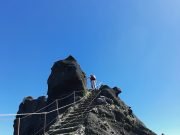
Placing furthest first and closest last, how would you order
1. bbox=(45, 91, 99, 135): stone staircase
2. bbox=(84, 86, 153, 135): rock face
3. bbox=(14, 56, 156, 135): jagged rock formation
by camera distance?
bbox=(14, 56, 156, 135): jagged rock formation, bbox=(84, 86, 153, 135): rock face, bbox=(45, 91, 99, 135): stone staircase

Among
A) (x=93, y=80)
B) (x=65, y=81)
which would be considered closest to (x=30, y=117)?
(x=65, y=81)

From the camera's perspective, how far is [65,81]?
30.7 meters

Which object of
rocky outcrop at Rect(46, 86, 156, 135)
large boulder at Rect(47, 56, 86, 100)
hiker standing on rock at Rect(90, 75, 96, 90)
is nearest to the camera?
rocky outcrop at Rect(46, 86, 156, 135)

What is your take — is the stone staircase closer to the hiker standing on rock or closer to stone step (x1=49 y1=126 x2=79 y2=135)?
stone step (x1=49 y1=126 x2=79 y2=135)

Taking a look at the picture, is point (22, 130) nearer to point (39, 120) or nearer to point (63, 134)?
point (39, 120)

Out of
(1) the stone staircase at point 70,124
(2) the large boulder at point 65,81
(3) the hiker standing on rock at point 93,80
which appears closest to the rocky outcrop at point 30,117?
(2) the large boulder at point 65,81

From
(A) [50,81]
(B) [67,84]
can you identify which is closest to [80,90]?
(B) [67,84]

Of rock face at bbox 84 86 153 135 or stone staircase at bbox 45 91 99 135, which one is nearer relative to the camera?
stone staircase at bbox 45 91 99 135

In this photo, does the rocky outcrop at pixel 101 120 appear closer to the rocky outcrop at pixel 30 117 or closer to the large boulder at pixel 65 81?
the large boulder at pixel 65 81

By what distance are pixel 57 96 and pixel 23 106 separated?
44.2 feet

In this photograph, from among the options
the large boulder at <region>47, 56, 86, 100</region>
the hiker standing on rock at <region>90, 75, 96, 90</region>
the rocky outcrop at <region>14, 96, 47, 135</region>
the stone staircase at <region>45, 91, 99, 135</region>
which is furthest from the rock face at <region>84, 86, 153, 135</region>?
the rocky outcrop at <region>14, 96, 47, 135</region>

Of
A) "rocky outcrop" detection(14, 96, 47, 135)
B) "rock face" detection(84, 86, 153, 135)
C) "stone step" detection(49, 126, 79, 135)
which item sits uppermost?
"rocky outcrop" detection(14, 96, 47, 135)

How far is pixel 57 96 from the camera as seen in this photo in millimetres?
30562

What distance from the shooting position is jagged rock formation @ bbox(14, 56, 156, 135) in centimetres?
1806
